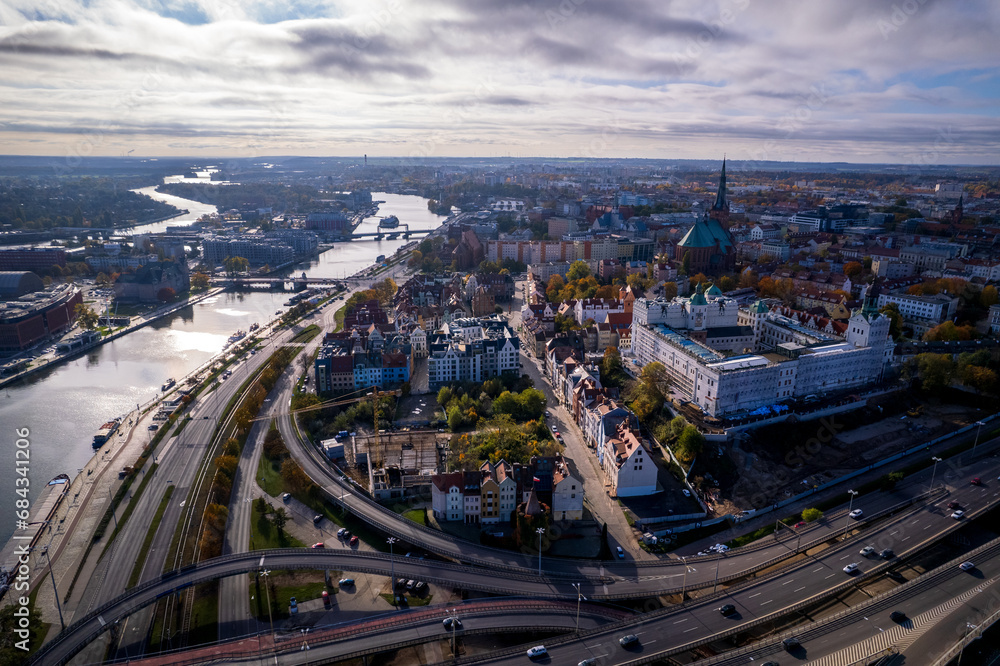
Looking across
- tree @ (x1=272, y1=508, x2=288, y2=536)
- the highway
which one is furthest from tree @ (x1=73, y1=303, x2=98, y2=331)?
the highway

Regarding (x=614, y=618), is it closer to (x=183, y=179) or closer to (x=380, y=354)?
(x=380, y=354)

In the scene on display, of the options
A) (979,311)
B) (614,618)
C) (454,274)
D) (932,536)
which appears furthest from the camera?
(454,274)

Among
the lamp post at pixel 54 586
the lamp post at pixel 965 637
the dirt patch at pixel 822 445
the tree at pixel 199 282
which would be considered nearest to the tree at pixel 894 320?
the dirt patch at pixel 822 445

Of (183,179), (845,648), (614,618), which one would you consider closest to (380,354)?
(614,618)

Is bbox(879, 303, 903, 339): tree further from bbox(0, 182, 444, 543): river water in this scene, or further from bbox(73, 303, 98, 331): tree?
bbox(73, 303, 98, 331): tree

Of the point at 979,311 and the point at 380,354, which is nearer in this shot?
the point at 380,354

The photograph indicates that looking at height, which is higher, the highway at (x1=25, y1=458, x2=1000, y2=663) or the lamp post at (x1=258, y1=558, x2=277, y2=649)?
the highway at (x1=25, y1=458, x2=1000, y2=663)
